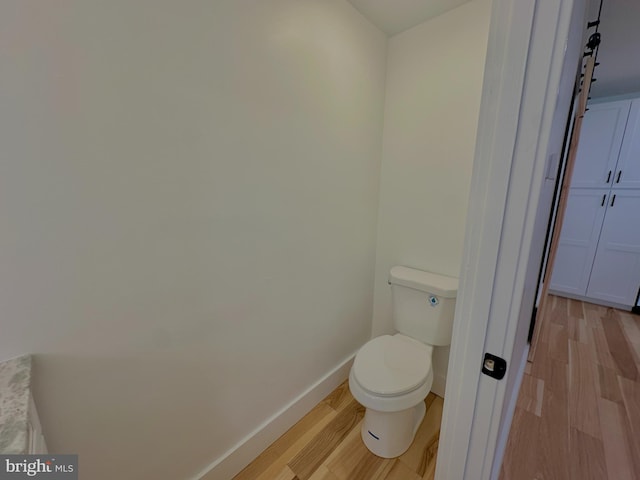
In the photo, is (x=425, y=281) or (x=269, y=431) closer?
(x=269, y=431)

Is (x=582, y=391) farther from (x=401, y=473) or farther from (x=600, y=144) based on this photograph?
(x=600, y=144)

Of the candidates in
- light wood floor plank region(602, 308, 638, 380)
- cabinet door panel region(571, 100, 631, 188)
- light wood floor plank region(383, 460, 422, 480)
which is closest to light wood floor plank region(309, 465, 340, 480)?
light wood floor plank region(383, 460, 422, 480)

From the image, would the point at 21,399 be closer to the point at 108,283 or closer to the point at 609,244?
the point at 108,283

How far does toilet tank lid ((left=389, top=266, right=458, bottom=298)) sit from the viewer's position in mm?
1400

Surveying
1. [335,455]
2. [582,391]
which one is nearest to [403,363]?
[335,455]

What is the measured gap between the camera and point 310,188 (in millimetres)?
1308

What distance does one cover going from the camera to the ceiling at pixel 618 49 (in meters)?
1.46

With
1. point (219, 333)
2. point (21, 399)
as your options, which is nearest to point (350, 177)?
point (219, 333)

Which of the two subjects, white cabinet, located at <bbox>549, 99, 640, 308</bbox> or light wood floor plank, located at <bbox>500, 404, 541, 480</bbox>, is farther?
white cabinet, located at <bbox>549, 99, 640, 308</bbox>

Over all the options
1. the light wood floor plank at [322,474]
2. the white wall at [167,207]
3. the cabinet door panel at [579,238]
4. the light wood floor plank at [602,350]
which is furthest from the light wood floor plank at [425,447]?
the cabinet door panel at [579,238]

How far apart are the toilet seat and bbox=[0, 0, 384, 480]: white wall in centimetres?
36

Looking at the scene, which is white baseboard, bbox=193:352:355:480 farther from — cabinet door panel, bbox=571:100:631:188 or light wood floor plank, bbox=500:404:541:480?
cabinet door panel, bbox=571:100:631:188

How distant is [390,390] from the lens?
115 centimetres

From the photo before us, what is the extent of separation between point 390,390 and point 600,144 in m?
3.32
